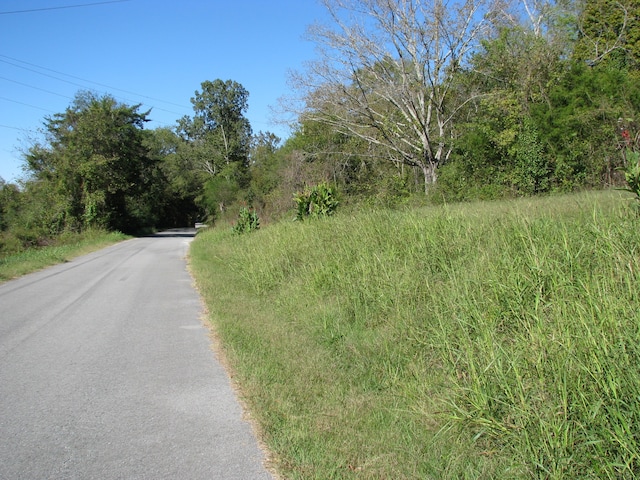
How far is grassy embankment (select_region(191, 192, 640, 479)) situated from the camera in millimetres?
3346

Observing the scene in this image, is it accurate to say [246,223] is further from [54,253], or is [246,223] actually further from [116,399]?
[116,399]

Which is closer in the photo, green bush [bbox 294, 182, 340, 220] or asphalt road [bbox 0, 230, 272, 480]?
asphalt road [bbox 0, 230, 272, 480]

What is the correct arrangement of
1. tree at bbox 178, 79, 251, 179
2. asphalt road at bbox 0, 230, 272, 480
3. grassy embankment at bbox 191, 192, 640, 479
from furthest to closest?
tree at bbox 178, 79, 251, 179
asphalt road at bbox 0, 230, 272, 480
grassy embankment at bbox 191, 192, 640, 479

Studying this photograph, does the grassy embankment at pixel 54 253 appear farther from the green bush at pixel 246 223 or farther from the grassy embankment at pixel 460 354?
the grassy embankment at pixel 460 354

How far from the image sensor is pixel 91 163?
40500 mm

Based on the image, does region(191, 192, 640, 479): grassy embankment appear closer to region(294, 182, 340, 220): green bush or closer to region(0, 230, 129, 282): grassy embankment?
region(294, 182, 340, 220): green bush

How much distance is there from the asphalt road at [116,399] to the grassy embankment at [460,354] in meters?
0.38

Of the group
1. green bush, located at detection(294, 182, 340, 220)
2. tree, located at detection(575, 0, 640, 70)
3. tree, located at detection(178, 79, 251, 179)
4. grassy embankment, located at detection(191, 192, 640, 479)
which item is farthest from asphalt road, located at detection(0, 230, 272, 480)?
tree, located at detection(178, 79, 251, 179)

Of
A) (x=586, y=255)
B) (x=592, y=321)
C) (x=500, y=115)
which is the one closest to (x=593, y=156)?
(x=500, y=115)

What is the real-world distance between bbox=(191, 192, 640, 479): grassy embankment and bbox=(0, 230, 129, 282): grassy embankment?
11634 mm

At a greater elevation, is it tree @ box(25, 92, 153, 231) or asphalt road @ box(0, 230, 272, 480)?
tree @ box(25, 92, 153, 231)

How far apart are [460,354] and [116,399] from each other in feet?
11.1

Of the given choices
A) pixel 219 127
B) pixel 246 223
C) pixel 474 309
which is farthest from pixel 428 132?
pixel 219 127

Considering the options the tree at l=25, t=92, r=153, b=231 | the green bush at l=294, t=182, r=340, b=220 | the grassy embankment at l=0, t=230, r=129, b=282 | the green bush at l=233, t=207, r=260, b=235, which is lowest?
the grassy embankment at l=0, t=230, r=129, b=282
